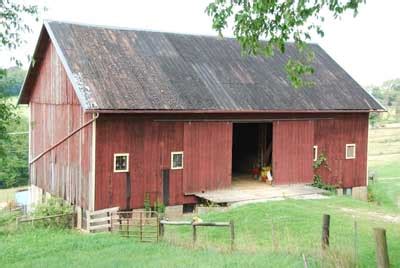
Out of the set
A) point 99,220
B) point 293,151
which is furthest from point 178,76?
point 99,220

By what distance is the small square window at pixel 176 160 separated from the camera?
66.4ft

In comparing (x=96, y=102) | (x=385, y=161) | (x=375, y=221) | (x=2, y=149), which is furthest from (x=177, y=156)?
(x=385, y=161)

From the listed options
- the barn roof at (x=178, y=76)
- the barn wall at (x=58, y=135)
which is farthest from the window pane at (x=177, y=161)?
the barn wall at (x=58, y=135)

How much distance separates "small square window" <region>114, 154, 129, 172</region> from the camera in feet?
62.5

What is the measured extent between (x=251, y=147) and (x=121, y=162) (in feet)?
29.0

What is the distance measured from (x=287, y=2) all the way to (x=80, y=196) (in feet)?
38.7

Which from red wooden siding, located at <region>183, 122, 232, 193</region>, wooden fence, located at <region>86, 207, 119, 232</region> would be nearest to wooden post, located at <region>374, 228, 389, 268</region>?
wooden fence, located at <region>86, 207, 119, 232</region>

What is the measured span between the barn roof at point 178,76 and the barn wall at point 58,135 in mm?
959

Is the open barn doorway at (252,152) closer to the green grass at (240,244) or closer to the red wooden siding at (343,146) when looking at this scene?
the red wooden siding at (343,146)

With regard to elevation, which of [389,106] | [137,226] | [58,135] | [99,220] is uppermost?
[389,106]

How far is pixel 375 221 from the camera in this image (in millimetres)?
16734

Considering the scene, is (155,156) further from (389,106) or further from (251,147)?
(389,106)

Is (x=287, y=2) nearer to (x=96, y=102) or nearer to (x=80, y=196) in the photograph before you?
(x=96, y=102)

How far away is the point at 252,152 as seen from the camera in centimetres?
2633
